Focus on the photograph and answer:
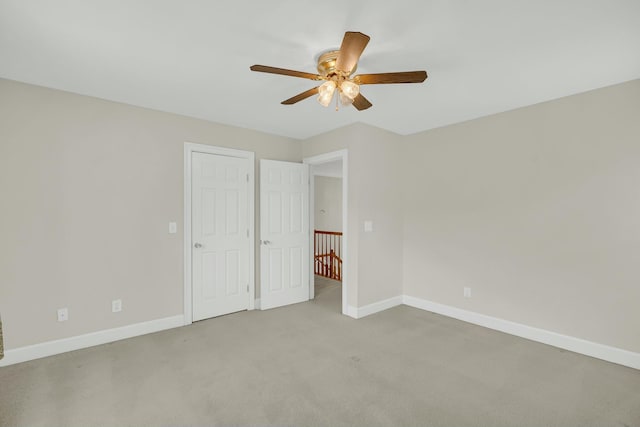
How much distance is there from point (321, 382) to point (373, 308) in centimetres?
174

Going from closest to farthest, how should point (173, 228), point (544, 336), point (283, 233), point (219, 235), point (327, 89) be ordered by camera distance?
point (327, 89)
point (544, 336)
point (173, 228)
point (219, 235)
point (283, 233)

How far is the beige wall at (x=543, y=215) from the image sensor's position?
2594mm

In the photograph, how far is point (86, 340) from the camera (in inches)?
112

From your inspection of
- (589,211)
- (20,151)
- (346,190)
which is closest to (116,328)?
(20,151)

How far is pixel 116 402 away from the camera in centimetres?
202

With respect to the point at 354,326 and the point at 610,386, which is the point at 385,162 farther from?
the point at 610,386

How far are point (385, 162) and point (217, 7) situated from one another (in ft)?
9.44

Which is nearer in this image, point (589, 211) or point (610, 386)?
point (610, 386)

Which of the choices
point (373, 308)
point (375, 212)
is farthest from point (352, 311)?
point (375, 212)

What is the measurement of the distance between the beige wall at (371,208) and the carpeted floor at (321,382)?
0.77 meters

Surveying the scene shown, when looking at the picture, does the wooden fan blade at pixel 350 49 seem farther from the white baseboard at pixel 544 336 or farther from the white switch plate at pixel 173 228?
the white baseboard at pixel 544 336

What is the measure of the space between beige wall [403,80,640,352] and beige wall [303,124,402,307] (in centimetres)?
37

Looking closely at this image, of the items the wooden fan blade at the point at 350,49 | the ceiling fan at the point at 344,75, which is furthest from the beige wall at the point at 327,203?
the wooden fan blade at the point at 350,49

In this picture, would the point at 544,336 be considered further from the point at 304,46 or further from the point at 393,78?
the point at 304,46
